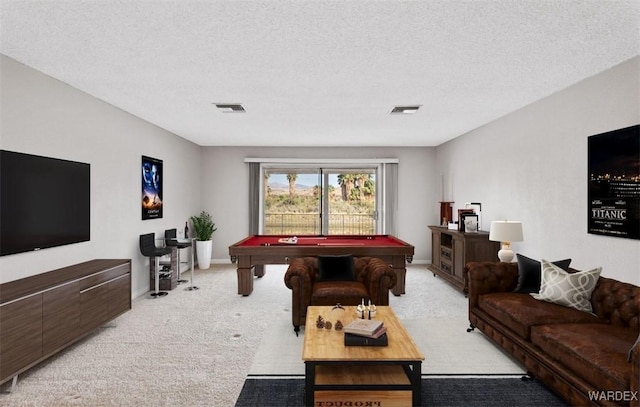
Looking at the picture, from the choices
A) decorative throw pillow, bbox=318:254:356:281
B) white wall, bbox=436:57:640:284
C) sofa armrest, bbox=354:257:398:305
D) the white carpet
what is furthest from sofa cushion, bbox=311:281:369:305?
white wall, bbox=436:57:640:284

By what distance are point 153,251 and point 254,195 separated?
9.90ft

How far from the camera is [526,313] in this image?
308 centimetres

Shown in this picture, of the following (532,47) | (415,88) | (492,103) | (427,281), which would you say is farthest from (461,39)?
(427,281)

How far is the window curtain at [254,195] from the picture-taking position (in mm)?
8141

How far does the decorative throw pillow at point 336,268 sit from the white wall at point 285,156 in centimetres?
405

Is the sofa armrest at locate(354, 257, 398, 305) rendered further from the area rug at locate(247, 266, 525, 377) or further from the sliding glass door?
the sliding glass door

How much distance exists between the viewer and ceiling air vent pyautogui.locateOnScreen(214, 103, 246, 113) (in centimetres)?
466

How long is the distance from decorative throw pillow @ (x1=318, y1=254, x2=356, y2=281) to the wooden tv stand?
2376mm

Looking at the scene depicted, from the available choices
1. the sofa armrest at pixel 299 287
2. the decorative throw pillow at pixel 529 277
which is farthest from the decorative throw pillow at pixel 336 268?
the decorative throw pillow at pixel 529 277

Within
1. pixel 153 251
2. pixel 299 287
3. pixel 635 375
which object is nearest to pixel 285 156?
pixel 153 251

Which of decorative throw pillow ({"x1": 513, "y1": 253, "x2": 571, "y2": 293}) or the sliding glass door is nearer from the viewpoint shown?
decorative throw pillow ({"x1": 513, "y1": 253, "x2": 571, "y2": 293})

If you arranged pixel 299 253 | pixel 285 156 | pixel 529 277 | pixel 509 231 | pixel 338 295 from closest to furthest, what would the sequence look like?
pixel 529 277 < pixel 338 295 < pixel 509 231 < pixel 299 253 < pixel 285 156

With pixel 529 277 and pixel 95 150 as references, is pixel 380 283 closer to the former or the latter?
pixel 529 277

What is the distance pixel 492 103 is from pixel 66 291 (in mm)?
5233
